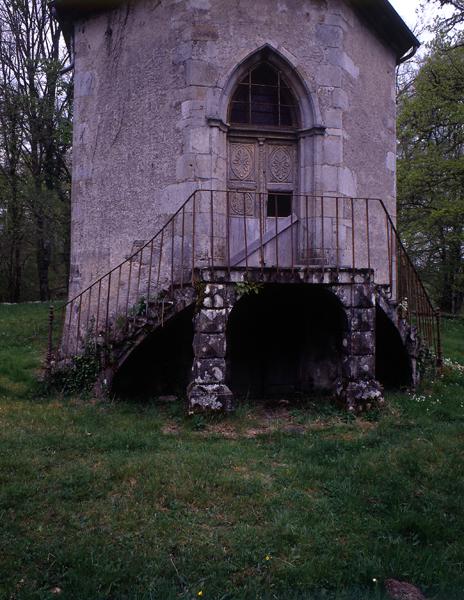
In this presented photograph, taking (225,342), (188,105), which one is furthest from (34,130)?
(225,342)

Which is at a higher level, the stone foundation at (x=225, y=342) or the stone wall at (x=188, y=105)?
the stone wall at (x=188, y=105)

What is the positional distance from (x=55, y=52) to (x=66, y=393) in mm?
14885

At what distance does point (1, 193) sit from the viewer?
16859 mm

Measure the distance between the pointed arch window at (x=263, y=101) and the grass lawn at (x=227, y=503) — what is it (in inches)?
164

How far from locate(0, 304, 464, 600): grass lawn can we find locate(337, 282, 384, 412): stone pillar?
0.87 ft

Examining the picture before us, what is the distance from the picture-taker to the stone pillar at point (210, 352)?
6184 mm

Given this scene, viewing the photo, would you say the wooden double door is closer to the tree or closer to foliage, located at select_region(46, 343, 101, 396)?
foliage, located at select_region(46, 343, 101, 396)

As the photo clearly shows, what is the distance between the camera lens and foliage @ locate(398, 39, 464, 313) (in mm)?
14281

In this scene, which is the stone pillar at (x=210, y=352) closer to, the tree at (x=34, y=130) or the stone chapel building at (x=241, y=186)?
the stone chapel building at (x=241, y=186)

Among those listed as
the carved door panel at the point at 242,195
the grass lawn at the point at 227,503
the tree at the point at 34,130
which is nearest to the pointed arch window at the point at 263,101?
the carved door panel at the point at 242,195

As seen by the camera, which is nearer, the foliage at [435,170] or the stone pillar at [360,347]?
the stone pillar at [360,347]

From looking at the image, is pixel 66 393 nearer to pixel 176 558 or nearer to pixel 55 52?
pixel 176 558

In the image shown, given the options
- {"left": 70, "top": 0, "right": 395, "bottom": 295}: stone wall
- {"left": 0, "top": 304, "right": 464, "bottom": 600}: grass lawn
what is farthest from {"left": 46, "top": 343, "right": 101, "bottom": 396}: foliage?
{"left": 70, "top": 0, "right": 395, "bottom": 295}: stone wall

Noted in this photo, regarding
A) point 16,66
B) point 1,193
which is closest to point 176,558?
point 1,193
